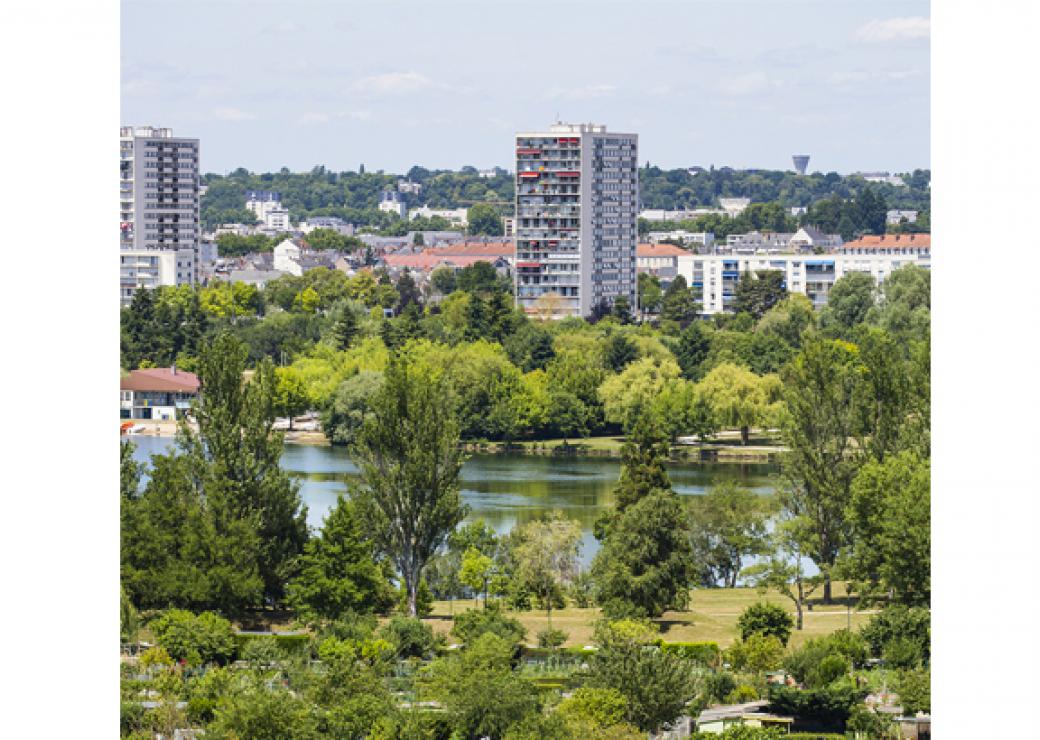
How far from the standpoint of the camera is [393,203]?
65.9 meters

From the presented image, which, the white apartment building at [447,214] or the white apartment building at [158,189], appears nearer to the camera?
the white apartment building at [158,189]

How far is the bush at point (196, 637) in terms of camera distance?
26.2 ft

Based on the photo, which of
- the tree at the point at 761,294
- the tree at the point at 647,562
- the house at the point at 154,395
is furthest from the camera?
the tree at the point at 761,294

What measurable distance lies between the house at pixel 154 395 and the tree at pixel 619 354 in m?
5.02

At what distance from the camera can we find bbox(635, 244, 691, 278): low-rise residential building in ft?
131

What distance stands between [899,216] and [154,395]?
3092cm

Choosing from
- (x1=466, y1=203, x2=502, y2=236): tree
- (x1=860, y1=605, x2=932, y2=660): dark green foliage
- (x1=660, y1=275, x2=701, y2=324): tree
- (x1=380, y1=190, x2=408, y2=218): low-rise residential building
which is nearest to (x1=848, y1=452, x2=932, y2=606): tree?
(x1=860, y1=605, x2=932, y2=660): dark green foliage

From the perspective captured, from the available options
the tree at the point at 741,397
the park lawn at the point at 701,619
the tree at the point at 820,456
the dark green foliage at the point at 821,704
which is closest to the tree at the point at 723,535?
the tree at the point at 820,456

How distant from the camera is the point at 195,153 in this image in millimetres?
37375

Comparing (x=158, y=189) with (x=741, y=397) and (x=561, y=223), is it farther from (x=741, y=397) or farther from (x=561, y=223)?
(x=741, y=397)

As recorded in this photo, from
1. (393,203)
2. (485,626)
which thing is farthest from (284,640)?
(393,203)

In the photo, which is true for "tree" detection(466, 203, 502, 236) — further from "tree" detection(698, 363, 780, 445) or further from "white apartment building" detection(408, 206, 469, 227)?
"tree" detection(698, 363, 780, 445)

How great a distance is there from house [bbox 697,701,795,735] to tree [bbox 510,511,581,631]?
7.30 ft

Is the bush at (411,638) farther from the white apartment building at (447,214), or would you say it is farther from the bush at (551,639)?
the white apartment building at (447,214)
